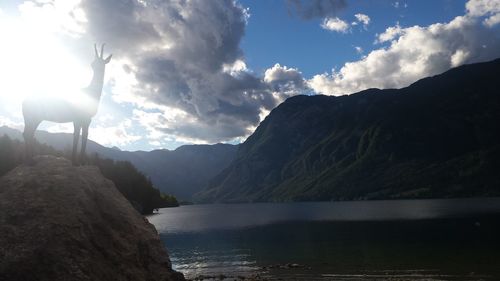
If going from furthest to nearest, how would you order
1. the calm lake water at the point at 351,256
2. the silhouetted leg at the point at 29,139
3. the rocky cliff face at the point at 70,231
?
1. the calm lake water at the point at 351,256
2. the silhouetted leg at the point at 29,139
3. the rocky cliff face at the point at 70,231

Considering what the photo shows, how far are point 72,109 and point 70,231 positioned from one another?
863cm

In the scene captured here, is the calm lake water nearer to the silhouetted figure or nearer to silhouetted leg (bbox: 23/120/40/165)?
the silhouetted figure

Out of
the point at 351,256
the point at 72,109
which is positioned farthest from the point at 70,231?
the point at 351,256

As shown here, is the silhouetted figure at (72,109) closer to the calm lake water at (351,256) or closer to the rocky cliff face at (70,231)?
the rocky cliff face at (70,231)

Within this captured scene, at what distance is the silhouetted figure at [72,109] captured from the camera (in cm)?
2234

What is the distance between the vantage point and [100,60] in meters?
25.9

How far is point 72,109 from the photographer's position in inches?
930

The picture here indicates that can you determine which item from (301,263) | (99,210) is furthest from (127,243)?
(301,263)

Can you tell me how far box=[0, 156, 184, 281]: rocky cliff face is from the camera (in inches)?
615

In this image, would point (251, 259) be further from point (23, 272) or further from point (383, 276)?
point (23, 272)

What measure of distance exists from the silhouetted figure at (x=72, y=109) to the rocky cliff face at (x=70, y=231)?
1.50 m

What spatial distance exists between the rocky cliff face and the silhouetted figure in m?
1.50

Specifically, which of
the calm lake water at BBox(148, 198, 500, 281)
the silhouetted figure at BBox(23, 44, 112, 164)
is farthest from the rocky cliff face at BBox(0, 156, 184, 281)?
the calm lake water at BBox(148, 198, 500, 281)

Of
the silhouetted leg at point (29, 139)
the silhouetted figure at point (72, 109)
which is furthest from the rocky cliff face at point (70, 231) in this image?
the silhouetted figure at point (72, 109)
